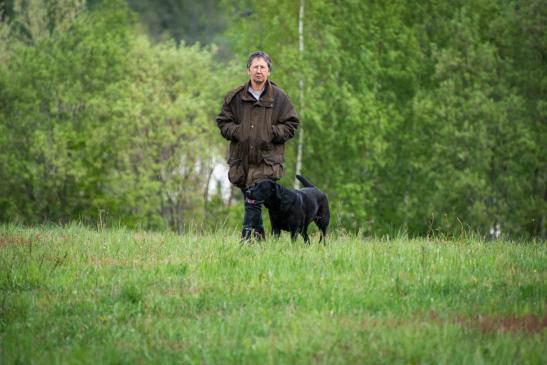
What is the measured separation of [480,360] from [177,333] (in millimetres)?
2007

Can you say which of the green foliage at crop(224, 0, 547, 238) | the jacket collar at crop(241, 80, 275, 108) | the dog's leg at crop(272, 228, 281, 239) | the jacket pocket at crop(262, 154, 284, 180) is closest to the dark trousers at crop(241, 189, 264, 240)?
the dog's leg at crop(272, 228, 281, 239)

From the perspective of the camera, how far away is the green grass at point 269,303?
17.5ft

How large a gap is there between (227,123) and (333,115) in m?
22.4

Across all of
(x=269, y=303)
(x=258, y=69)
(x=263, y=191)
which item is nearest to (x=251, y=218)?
(x=263, y=191)

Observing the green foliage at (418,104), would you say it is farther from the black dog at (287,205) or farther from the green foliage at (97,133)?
the black dog at (287,205)

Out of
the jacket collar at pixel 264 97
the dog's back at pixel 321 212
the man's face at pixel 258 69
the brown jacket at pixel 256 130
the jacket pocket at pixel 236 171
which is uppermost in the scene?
the man's face at pixel 258 69

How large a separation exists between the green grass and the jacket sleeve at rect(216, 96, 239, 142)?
1.24 m

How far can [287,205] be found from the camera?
9875mm

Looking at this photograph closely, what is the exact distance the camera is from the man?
970cm

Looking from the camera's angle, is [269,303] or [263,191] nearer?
[269,303]

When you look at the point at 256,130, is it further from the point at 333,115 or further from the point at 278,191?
the point at 333,115

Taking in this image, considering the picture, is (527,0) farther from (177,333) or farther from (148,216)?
(177,333)

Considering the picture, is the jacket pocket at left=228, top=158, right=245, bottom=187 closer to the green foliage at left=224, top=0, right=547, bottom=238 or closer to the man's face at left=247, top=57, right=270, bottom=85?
the man's face at left=247, top=57, right=270, bottom=85

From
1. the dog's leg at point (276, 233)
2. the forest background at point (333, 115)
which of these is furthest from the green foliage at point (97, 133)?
the dog's leg at point (276, 233)
